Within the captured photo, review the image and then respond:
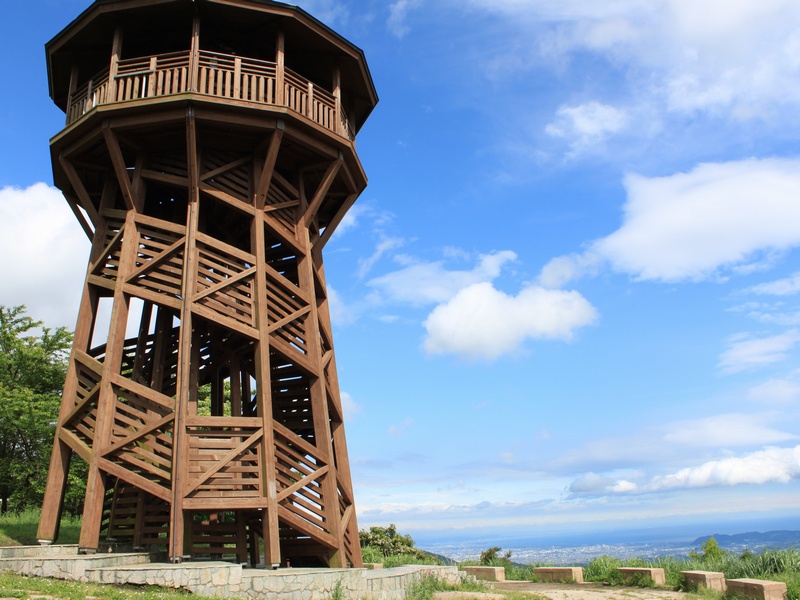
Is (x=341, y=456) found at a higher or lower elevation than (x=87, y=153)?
lower

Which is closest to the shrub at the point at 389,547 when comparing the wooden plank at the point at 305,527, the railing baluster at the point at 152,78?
the wooden plank at the point at 305,527

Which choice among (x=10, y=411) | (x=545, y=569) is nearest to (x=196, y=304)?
(x=545, y=569)

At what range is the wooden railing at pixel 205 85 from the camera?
11.7m

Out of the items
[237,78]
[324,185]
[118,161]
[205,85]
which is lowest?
[324,185]

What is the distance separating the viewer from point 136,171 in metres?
12.4

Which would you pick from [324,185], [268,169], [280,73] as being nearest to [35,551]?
[268,169]

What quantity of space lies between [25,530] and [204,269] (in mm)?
Result: 8238

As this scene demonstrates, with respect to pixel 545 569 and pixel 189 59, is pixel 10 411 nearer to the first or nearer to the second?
pixel 189 59

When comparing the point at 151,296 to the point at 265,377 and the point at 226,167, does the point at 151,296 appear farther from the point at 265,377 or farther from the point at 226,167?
the point at 226,167

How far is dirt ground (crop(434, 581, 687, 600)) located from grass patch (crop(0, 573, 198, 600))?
4.38 meters

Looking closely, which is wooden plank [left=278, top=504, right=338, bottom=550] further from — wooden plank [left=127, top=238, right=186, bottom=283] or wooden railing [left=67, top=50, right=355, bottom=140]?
wooden railing [left=67, top=50, right=355, bottom=140]

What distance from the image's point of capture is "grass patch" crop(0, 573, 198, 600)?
7.03 metres

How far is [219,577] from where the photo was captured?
8.36 meters

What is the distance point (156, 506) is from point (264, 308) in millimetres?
4618
